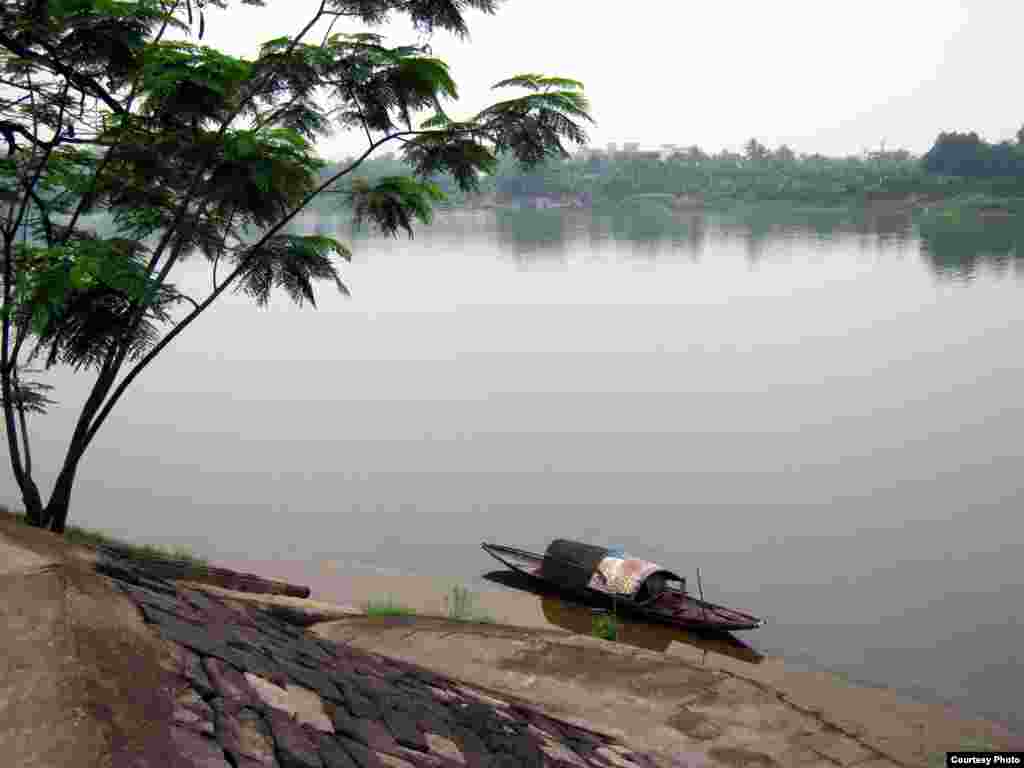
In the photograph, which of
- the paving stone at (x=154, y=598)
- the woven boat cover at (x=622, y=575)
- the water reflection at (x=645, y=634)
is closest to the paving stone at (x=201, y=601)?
the paving stone at (x=154, y=598)

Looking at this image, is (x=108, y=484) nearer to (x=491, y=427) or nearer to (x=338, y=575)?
(x=338, y=575)

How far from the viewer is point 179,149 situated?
951 centimetres

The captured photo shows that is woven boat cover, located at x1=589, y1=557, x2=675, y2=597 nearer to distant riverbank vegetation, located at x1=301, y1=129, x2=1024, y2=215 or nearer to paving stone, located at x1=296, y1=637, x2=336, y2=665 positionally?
paving stone, located at x1=296, y1=637, x2=336, y2=665

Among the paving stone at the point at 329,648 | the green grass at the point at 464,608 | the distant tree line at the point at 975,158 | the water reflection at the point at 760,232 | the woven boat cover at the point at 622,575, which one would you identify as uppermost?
the distant tree line at the point at 975,158

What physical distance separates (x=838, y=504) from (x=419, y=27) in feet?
Result: 52.0

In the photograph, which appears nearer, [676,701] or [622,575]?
[676,701]

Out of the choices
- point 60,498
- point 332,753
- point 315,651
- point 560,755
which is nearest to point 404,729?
point 332,753

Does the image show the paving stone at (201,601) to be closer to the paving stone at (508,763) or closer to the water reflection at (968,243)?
the paving stone at (508,763)

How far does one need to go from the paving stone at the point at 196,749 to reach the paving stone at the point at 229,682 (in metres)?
0.40

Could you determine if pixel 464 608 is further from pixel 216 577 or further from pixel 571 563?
pixel 216 577

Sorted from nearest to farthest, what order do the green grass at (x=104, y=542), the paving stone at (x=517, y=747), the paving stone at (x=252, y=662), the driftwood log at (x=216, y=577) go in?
1. the paving stone at (x=252, y=662)
2. the paving stone at (x=517, y=747)
3. the driftwood log at (x=216, y=577)
4. the green grass at (x=104, y=542)

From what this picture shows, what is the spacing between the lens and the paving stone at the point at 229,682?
12.0ft

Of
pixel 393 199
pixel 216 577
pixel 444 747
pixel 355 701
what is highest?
pixel 393 199

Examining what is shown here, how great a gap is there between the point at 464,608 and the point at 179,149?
867 cm
